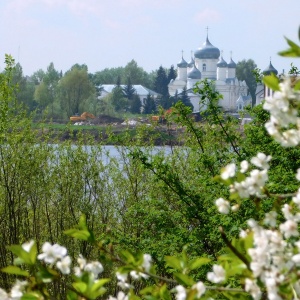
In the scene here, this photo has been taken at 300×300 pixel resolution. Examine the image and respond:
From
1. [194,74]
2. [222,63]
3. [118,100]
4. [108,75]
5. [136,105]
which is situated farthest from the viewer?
[108,75]

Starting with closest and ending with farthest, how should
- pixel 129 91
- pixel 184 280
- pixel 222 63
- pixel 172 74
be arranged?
pixel 184 280 < pixel 129 91 < pixel 222 63 < pixel 172 74

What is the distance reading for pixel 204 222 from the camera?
281 inches

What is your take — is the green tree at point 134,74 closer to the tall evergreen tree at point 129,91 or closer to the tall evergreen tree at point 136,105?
the tall evergreen tree at point 129,91

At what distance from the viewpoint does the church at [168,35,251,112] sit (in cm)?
10875

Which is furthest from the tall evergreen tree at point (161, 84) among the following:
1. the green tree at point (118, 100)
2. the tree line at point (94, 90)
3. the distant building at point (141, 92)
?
the green tree at point (118, 100)

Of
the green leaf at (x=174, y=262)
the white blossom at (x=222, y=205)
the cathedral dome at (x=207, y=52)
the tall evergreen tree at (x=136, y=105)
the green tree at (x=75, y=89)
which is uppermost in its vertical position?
the cathedral dome at (x=207, y=52)

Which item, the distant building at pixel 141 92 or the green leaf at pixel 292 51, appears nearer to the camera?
the green leaf at pixel 292 51

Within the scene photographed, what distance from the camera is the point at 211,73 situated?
114062 millimetres

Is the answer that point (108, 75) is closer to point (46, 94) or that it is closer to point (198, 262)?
point (46, 94)

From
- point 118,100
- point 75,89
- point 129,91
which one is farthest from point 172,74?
point 75,89

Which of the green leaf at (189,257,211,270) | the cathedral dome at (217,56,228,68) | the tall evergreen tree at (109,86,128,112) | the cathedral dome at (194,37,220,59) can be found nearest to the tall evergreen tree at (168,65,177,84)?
the cathedral dome at (194,37,220,59)

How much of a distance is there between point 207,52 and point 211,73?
112 inches

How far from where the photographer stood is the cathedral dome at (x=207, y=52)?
372ft

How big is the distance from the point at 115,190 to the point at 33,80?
92858mm
